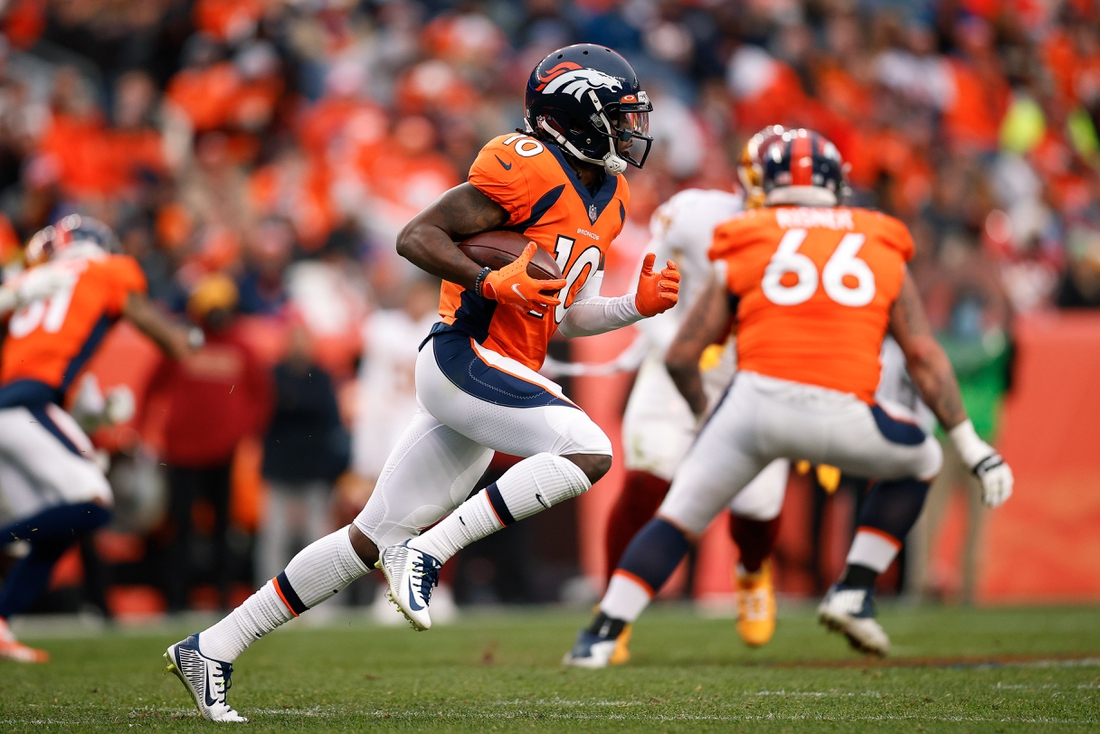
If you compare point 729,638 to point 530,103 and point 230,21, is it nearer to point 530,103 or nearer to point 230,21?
point 530,103

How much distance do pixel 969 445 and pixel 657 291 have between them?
1.64 meters

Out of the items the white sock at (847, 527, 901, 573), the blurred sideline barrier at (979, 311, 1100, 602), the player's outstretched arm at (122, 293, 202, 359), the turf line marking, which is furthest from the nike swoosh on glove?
the blurred sideline barrier at (979, 311, 1100, 602)

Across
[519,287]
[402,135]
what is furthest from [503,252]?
[402,135]

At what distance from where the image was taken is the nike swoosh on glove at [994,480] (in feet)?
15.5

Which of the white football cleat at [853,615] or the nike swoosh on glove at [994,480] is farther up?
the nike swoosh on glove at [994,480]

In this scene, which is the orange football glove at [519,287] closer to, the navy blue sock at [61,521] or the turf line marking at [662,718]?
the turf line marking at [662,718]

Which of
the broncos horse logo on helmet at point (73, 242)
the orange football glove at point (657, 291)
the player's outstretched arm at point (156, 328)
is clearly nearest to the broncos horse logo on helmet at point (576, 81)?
the orange football glove at point (657, 291)

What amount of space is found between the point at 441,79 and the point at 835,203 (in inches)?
278

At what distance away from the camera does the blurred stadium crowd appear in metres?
9.20

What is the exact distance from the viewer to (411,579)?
3.51 m

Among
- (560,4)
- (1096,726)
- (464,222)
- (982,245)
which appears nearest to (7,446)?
(464,222)

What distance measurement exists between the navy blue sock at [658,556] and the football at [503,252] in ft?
4.63

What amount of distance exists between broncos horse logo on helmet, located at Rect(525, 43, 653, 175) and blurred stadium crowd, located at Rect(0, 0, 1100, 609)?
4.49 metres

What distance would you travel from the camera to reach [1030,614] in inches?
307
